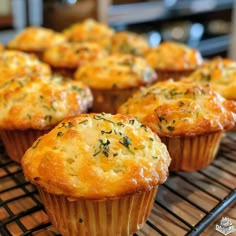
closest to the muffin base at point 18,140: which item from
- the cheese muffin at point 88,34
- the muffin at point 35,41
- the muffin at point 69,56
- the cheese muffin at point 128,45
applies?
the muffin at point 69,56

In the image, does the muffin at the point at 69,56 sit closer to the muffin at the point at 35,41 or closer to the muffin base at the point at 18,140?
the muffin at the point at 35,41

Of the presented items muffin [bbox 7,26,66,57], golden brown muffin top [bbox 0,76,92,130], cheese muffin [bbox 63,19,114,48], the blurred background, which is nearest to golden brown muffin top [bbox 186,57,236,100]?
golden brown muffin top [bbox 0,76,92,130]

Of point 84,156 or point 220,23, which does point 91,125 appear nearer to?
point 84,156

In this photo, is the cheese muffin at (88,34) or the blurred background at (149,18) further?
the blurred background at (149,18)

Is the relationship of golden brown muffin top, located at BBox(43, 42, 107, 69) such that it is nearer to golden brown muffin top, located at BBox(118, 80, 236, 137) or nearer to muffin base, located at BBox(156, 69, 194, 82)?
muffin base, located at BBox(156, 69, 194, 82)

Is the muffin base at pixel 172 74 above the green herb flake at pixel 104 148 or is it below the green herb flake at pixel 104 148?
below

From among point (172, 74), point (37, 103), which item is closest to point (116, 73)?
point (172, 74)

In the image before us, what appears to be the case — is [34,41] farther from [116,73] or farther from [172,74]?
[172,74]

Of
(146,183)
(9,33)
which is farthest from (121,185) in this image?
(9,33)
